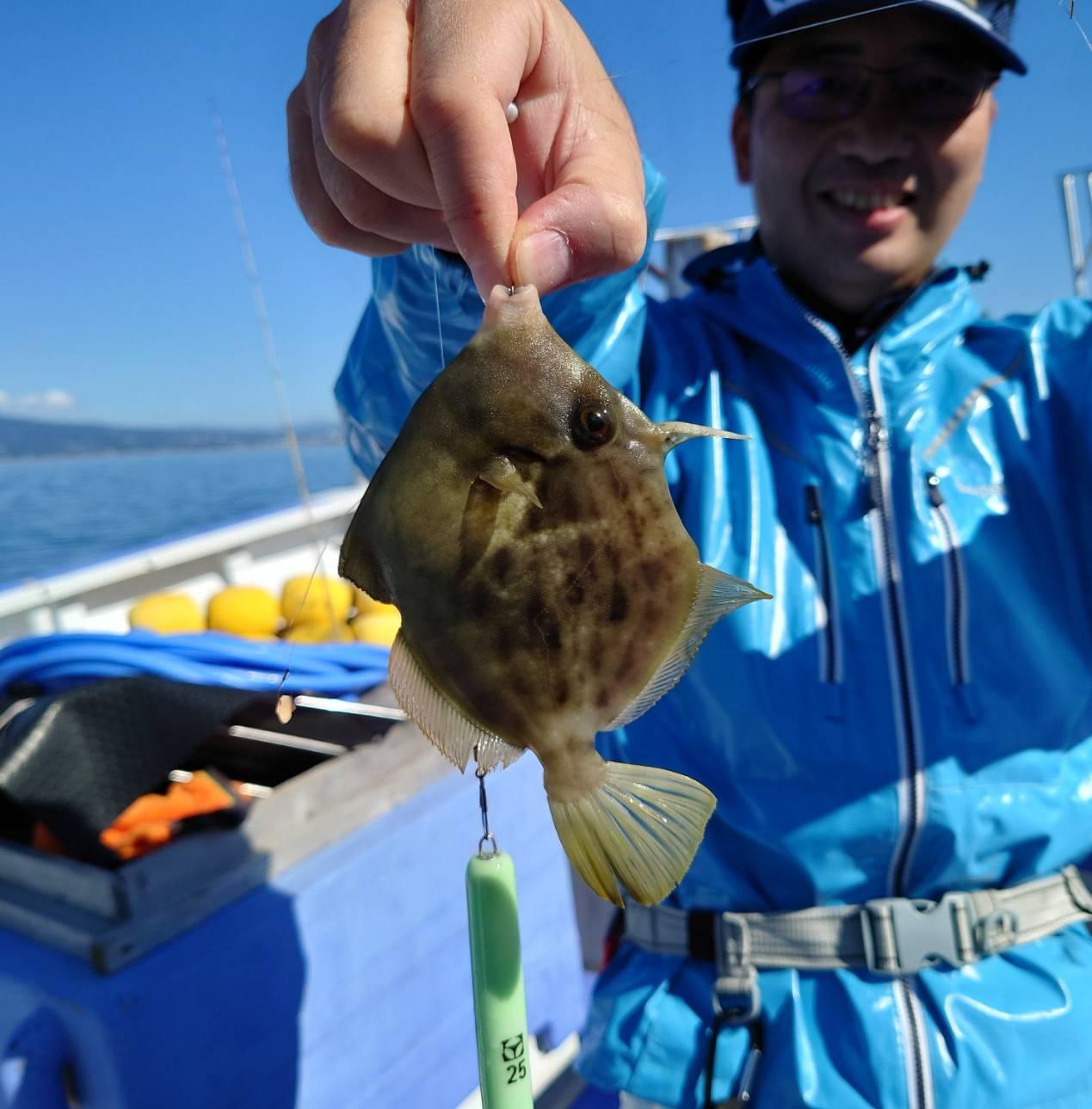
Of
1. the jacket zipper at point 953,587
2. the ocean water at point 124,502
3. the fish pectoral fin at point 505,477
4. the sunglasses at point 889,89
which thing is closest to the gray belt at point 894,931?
the jacket zipper at point 953,587

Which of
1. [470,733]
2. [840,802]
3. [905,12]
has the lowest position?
[840,802]

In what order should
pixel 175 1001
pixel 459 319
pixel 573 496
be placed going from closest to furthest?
pixel 573 496, pixel 459 319, pixel 175 1001

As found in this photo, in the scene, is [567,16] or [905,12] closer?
[567,16]

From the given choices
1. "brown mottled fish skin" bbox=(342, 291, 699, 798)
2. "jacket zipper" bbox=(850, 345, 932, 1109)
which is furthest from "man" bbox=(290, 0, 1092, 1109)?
"brown mottled fish skin" bbox=(342, 291, 699, 798)

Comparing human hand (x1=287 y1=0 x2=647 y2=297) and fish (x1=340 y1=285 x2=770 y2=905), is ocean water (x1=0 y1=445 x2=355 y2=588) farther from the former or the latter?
fish (x1=340 y1=285 x2=770 y2=905)

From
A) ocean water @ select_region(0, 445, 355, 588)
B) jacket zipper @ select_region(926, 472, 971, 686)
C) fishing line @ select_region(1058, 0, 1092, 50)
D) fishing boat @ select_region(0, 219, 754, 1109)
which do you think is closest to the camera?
fishing line @ select_region(1058, 0, 1092, 50)

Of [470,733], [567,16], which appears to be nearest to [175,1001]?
[470,733]

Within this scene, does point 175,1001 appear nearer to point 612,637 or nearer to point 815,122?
point 612,637
